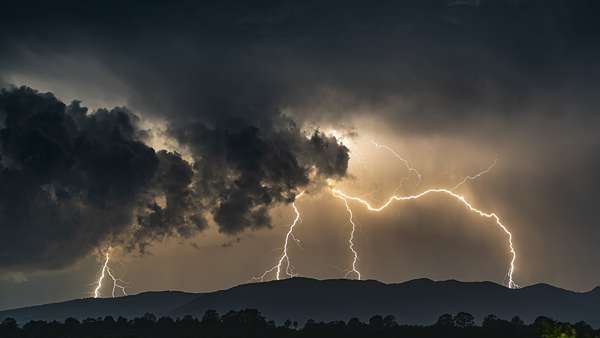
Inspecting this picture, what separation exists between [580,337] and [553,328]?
114305mm

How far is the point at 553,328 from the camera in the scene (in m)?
91.1

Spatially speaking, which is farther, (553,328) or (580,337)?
(580,337)

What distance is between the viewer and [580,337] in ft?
643

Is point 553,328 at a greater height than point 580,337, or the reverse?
point 580,337
